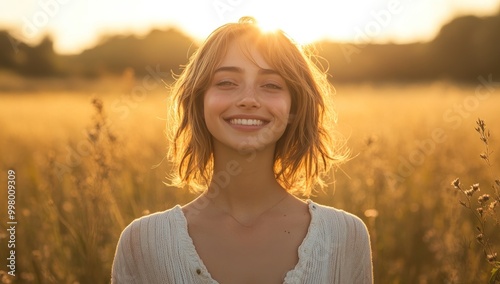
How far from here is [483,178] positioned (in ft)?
16.5

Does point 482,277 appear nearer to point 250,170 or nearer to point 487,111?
point 250,170

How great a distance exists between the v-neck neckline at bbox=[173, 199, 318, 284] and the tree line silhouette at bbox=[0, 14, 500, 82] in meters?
21.9

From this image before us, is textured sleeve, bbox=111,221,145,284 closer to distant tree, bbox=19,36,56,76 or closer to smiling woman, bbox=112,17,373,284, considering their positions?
smiling woman, bbox=112,17,373,284

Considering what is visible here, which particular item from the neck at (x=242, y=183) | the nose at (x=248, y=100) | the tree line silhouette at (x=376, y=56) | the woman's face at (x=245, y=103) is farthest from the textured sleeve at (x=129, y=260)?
the tree line silhouette at (x=376, y=56)

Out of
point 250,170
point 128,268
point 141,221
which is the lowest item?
point 128,268

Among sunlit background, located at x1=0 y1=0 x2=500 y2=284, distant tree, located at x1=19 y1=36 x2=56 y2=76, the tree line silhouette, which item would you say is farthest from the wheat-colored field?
distant tree, located at x1=19 y1=36 x2=56 y2=76

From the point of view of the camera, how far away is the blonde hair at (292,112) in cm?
237

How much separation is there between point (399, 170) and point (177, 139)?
299 centimetres

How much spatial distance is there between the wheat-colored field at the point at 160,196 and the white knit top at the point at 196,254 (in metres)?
0.49

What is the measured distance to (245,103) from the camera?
2.23 metres

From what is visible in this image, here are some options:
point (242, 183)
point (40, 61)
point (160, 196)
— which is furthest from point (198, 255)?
point (40, 61)

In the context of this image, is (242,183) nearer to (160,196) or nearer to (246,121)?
(246,121)

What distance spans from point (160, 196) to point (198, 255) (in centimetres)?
171

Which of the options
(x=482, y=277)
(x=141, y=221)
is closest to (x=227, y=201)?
(x=141, y=221)
